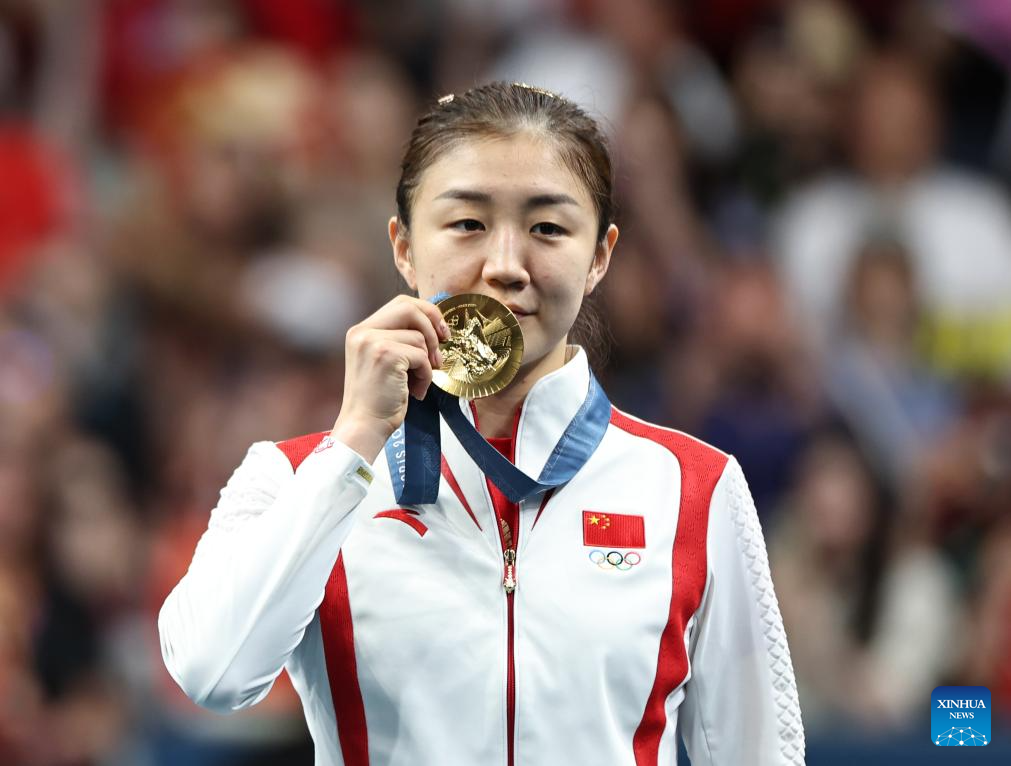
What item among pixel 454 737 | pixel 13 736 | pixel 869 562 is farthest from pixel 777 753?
pixel 13 736

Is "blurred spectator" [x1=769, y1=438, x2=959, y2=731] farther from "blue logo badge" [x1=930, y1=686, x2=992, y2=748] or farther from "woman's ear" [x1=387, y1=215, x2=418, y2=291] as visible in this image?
"woman's ear" [x1=387, y1=215, x2=418, y2=291]

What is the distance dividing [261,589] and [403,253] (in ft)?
2.05

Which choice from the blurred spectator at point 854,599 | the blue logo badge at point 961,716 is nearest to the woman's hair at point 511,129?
the blue logo badge at point 961,716

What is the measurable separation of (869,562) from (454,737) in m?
3.32

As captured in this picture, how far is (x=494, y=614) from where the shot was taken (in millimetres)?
2104

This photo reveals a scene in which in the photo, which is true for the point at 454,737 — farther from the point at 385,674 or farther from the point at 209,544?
the point at 209,544

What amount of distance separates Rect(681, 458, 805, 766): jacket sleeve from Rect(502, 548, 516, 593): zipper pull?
287 mm

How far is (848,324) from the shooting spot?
5793 millimetres

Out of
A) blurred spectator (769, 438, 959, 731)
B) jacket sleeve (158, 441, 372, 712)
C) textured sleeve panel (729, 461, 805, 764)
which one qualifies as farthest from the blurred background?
jacket sleeve (158, 441, 372, 712)

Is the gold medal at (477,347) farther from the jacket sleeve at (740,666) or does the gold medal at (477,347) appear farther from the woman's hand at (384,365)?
the jacket sleeve at (740,666)

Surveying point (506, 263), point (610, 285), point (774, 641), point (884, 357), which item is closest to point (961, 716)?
point (774, 641)

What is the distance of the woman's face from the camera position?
2.13 m

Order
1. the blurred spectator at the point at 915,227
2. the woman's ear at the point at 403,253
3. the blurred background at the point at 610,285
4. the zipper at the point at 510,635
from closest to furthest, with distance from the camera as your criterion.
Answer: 1. the zipper at the point at 510,635
2. the woman's ear at the point at 403,253
3. the blurred background at the point at 610,285
4. the blurred spectator at the point at 915,227

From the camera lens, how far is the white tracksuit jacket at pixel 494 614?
1.96 metres
